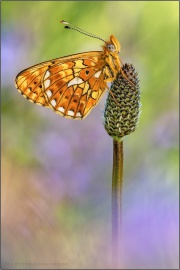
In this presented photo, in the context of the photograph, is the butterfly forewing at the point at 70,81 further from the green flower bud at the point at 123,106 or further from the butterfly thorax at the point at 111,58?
the green flower bud at the point at 123,106

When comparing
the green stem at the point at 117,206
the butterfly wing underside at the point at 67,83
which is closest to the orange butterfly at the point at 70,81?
the butterfly wing underside at the point at 67,83

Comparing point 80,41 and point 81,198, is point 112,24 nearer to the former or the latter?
point 80,41

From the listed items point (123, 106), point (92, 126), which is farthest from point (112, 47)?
point (92, 126)

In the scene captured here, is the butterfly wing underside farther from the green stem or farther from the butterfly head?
the green stem

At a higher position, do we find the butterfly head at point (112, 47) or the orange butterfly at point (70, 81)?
the butterfly head at point (112, 47)

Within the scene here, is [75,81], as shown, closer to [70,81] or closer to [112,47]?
[70,81]
